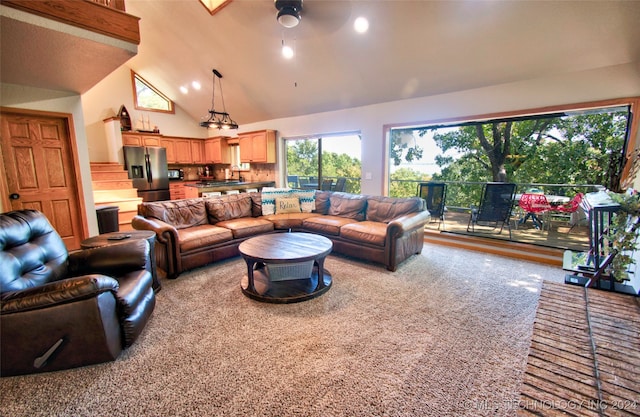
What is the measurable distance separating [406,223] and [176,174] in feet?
23.1

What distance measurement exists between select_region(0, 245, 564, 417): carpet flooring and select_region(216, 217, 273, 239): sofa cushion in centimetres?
101

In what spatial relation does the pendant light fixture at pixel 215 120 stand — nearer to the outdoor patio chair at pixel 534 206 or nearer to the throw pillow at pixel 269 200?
the throw pillow at pixel 269 200

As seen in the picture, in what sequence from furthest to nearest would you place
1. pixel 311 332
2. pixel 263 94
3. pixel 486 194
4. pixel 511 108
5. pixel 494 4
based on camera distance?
pixel 263 94, pixel 486 194, pixel 511 108, pixel 494 4, pixel 311 332

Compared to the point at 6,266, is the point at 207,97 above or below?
above

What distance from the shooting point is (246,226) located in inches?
156

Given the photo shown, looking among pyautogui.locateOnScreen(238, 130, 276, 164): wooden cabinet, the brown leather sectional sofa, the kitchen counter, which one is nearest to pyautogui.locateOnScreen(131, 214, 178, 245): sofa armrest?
the brown leather sectional sofa

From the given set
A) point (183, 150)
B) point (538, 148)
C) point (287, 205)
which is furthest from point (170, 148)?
point (538, 148)

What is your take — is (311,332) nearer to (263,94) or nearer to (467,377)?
(467,377)

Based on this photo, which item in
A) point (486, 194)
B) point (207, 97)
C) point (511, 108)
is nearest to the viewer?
point (511, 108)

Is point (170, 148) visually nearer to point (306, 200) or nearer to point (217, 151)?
point (217, 151)

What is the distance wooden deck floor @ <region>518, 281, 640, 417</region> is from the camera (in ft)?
3.44

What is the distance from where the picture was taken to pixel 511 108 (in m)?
3.74

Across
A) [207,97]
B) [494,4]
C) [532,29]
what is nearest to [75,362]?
[494,4]

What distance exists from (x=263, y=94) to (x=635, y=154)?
5832 millimetres
